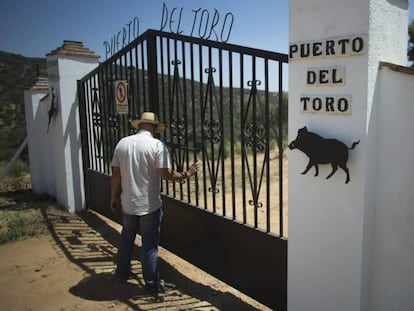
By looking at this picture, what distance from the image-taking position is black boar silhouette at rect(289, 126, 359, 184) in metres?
2.49

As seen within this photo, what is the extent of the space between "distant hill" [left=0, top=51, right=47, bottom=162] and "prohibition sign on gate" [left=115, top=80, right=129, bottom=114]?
36.0 feet

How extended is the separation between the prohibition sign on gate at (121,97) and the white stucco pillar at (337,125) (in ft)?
10.7

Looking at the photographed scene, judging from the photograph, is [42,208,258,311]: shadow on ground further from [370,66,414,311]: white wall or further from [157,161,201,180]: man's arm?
[370,66,414,311]: white wall

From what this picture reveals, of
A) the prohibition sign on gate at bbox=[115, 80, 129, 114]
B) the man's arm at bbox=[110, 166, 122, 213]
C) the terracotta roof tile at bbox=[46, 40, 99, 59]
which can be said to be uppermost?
the terracotta roof tile at bbox=[46, 40, 99, 59]

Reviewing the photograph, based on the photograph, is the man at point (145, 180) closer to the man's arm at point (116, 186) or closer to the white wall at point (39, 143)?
the man's arm at point (116, 186)

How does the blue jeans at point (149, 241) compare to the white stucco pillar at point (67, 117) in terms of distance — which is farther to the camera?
the white stucco pillar at point (67, 117)

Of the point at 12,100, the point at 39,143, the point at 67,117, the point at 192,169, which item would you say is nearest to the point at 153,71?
the point at 192,169

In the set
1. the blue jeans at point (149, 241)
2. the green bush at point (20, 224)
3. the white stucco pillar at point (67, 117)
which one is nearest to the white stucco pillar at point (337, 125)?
the blue jeans at point (149, 241)

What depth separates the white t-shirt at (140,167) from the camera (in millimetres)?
3834

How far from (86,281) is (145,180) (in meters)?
1.49

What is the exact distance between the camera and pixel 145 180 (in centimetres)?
389

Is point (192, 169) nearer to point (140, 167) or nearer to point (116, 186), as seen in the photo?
point (140, 167)

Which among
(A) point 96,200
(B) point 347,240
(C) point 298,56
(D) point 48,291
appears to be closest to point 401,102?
(C) point 298,56

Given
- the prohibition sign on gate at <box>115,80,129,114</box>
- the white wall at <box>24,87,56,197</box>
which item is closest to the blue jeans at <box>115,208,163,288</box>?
the prohibition sign on gate at <box>115,80,129,114</box>
